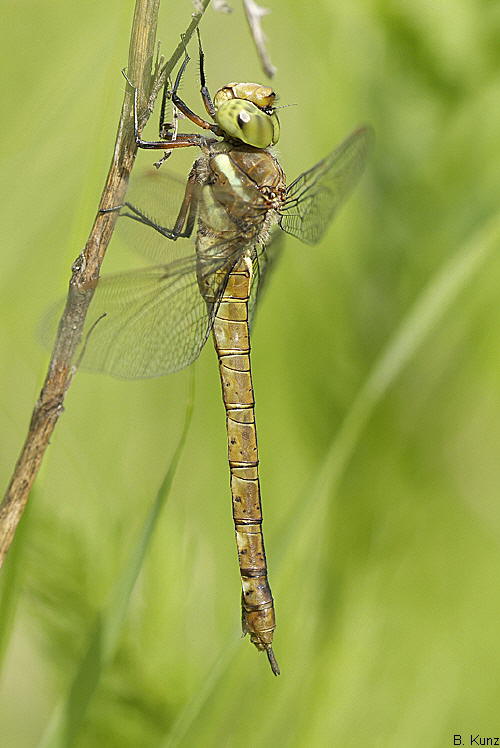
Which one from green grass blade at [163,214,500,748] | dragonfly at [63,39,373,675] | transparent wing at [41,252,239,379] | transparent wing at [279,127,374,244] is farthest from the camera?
transparent wing at [279,127,374,244]

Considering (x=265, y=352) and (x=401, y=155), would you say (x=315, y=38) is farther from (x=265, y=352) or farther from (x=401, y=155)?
(x=265, y=352)

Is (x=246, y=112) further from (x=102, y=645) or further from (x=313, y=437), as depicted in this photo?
(x=102, y=645)

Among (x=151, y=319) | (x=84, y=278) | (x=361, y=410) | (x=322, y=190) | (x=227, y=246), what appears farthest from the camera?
(x=322, y=190)

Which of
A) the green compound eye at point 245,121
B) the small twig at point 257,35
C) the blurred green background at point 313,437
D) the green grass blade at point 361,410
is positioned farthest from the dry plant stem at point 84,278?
the green compound eye at point 245,121

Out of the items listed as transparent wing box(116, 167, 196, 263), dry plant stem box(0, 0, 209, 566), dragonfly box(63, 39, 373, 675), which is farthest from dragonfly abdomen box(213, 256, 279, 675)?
dry plant stem box(0, 0, 209, 566)

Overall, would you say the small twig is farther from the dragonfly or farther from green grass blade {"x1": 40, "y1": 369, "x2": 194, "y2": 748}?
the dragonfly

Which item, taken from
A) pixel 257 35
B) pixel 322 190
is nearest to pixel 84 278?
pixel 257 35
